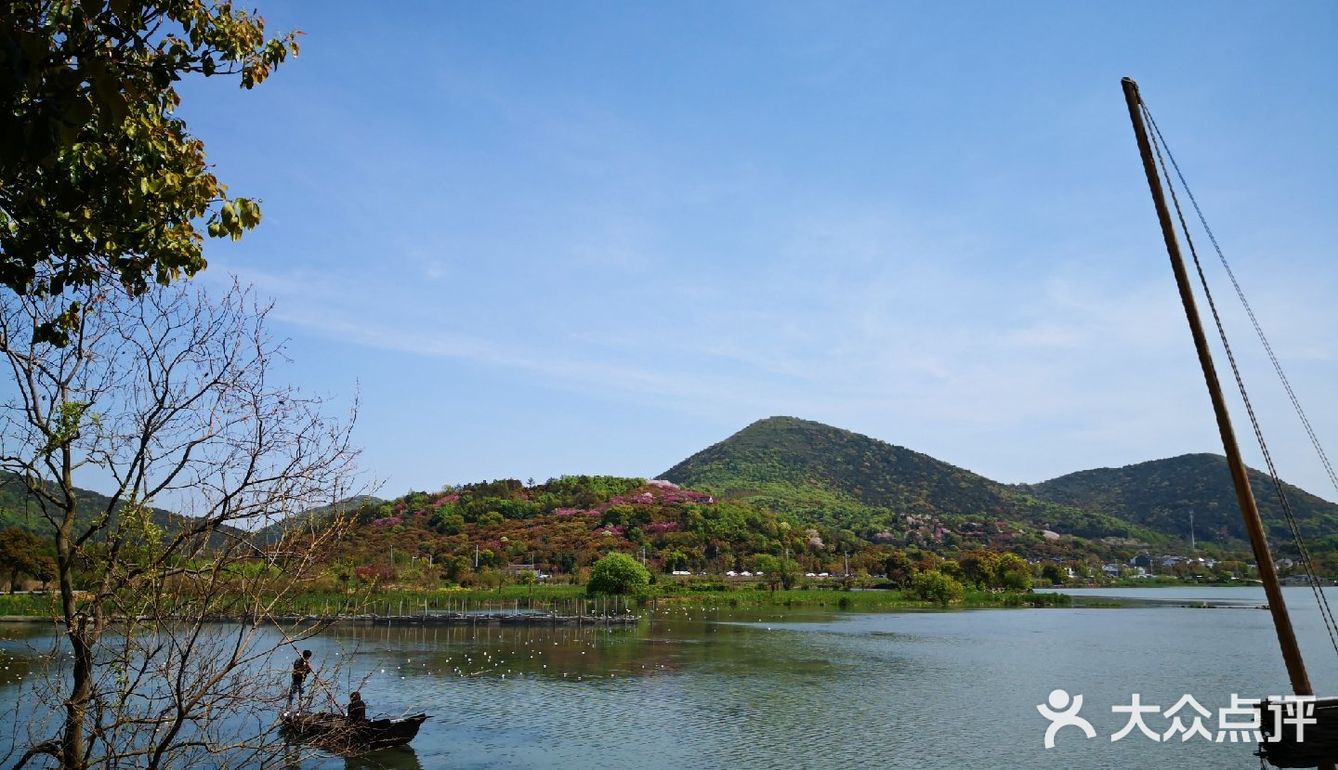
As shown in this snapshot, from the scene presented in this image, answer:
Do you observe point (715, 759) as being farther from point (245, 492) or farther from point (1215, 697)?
point (1215, 697)

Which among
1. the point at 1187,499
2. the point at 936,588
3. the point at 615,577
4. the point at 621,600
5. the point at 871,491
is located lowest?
the point at 621,600

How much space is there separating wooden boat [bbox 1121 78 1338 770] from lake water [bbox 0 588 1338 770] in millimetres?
9571

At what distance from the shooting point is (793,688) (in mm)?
31953

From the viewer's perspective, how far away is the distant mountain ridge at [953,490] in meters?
144

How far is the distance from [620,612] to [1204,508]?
132m

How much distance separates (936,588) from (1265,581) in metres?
71.4

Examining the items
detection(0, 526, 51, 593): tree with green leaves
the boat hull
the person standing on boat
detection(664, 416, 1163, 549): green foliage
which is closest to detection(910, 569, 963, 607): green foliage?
detection(664, 416, 1163, 549): green foliage

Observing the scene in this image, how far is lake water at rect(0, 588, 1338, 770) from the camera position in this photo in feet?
72.8

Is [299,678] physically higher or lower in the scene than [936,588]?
lower

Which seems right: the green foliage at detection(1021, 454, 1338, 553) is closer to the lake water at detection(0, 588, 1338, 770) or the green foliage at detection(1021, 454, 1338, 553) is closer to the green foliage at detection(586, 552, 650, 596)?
the lake water at detection(0, 588, 1338, 770)

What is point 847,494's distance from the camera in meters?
158

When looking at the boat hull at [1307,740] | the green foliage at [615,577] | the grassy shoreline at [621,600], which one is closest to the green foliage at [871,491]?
the grassy shoreline at [621,600]

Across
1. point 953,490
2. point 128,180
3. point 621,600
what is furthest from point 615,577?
point 953,490

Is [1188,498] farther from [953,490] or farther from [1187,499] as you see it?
[953,490]
